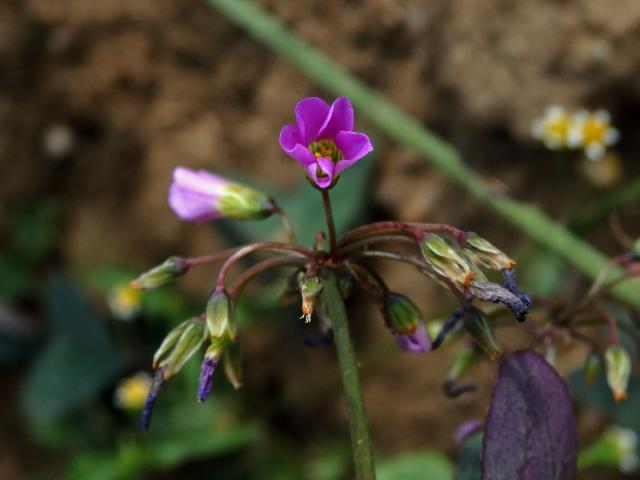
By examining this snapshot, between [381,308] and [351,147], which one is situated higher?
[351,147]

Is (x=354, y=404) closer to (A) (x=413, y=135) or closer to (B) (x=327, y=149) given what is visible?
(B) (x=327, y=149)

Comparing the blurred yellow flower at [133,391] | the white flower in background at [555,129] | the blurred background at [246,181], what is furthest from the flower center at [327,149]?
the blurred yellow flower at [133,391]

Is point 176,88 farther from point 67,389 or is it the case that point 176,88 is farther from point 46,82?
point 67,389

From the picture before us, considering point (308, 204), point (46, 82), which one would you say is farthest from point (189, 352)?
point (46, 82)

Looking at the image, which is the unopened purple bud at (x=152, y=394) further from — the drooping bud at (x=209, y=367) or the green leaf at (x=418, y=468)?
the green leaf at (x=418, y=468)

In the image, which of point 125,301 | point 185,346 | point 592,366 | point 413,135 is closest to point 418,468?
point 413,135

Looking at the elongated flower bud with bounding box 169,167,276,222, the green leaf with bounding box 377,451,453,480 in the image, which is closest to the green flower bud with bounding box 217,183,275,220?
the elongated flower bud with bounding box 169,167,276,222

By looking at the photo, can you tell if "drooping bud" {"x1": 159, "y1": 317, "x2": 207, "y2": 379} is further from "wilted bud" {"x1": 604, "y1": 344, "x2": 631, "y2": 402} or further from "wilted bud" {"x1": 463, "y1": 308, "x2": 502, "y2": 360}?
"wilted bud" {"x1": 604, "y1": 344, "x2": 631, "y2": 402}
